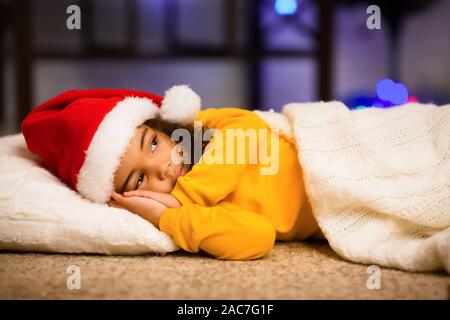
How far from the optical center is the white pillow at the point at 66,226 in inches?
36.8

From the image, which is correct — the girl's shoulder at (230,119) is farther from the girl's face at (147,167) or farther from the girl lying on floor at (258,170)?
the girl's face at (147,167)

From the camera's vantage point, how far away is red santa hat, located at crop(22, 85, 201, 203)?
0.98 metres

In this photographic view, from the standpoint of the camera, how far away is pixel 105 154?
0.98 metres

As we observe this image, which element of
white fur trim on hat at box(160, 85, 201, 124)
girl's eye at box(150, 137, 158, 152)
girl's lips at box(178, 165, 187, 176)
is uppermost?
white fur trim on hat at box(160, 85, 201, 124)

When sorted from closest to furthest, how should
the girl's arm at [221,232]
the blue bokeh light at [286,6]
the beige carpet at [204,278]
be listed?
the beige carpet at [204,278]
the girl's arm at [221,232]
the blue bokeh light at [286,6]

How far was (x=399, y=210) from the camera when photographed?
94cm

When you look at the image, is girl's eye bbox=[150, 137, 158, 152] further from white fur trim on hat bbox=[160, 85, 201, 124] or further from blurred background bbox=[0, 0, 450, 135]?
blurred background bbox=[0, 0, 450, 135]

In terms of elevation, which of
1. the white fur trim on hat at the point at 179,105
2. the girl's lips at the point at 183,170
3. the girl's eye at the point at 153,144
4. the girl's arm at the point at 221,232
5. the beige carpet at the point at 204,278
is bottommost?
the beige carpet at the point at 204,278

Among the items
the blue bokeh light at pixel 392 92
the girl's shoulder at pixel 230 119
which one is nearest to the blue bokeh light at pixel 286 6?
the blue bokeh light at pixel 392 92

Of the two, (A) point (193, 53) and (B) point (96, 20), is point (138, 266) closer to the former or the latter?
(A) point (193, 53)

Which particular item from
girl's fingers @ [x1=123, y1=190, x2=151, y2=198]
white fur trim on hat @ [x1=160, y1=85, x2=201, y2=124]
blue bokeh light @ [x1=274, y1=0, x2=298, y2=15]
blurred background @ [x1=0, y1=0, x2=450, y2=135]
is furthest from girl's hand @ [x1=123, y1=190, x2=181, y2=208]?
blue bokeh light @ [x1=274, y1=0, x2=298, y2=15]

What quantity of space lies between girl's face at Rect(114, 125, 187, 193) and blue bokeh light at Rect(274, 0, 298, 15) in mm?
1862

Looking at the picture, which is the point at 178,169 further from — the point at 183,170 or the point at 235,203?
the point at 235,203

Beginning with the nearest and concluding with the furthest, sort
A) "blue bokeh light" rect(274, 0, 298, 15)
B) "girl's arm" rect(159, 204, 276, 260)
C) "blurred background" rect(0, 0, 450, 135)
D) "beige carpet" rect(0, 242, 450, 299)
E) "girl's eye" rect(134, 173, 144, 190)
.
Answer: "beige carpet" rect(0, 242, 450, 299) → "girl's arm" rect(159, 204, 276, 260) → "girl's eye" rect(134, 173, 144, 190) → "blurred background" rect(0, 0, 450, 135) → "blue bokeh light" rect(274, 0, 298, 15)
